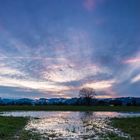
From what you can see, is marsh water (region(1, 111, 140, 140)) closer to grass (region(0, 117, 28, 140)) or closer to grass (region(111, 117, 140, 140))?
grass (region(111, 117, 140, 140))

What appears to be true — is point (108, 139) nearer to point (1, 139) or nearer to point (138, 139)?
point (138, 139)

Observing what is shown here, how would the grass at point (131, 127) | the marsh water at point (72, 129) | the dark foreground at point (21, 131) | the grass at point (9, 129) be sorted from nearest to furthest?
1. the dark foreground at point (21, 131)
2. the grass at point (9, 129)
3. the marsh water at point (72, 129)
4. the grass at point (131, 127)

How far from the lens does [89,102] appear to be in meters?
175

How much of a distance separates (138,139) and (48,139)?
649cm

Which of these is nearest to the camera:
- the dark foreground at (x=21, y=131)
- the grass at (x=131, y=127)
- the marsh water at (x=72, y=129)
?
the dark foreground at (x=21, y=131)

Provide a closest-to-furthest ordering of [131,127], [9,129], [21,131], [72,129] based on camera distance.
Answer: [21,131] < [9,129] < [72,129] < [131,127]

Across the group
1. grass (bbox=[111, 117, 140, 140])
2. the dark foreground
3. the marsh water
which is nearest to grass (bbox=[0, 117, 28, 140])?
the dark foreground

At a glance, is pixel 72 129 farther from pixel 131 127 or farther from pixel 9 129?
pixel 131 127

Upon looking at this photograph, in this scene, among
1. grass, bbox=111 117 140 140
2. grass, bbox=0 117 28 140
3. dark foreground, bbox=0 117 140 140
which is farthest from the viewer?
grass, bbox=111 117 140 140

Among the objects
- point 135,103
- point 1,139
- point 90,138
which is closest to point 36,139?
point 1,139

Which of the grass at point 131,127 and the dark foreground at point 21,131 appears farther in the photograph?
the grass at point 131,127

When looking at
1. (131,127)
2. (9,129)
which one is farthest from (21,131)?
(131,127)

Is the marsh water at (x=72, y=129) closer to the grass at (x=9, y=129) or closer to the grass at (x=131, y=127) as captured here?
the grass at (x=131, y=127)

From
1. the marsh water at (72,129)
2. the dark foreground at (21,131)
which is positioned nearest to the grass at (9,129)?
the dark foreground at (21,131)
